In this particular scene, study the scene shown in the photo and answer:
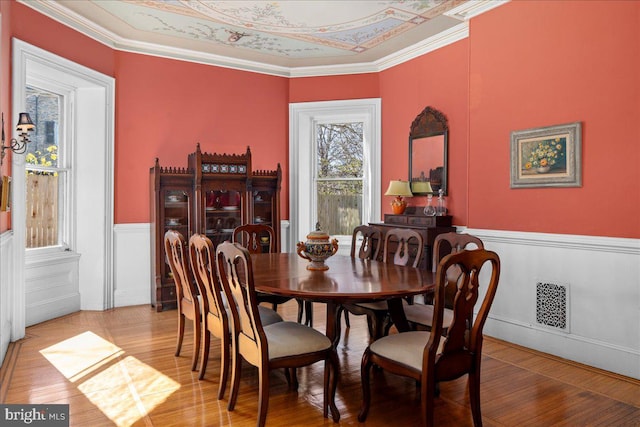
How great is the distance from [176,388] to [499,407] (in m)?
2.02

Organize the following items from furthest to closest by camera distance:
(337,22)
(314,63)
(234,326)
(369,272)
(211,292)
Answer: (314,63) → (337,22) → (369,272) → (211,292) → (234,326)

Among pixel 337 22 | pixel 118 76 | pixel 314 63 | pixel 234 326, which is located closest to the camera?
pixel 234 326

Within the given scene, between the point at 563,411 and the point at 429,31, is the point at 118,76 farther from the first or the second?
the point at 563,411

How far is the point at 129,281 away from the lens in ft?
17.4

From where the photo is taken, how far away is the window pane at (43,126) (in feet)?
15.1

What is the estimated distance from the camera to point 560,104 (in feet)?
12.0

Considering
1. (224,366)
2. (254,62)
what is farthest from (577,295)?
(254,62)

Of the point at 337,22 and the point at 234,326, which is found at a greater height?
the point at 337,22

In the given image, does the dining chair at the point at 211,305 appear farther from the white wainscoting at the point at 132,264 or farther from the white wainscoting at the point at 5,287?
the white wainscoting at the point at 132,264

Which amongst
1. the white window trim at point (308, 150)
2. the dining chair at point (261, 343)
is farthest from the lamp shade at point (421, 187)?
the dining chair at point (261, 343)

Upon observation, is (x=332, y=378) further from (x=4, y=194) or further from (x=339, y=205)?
(x=339, y=205)

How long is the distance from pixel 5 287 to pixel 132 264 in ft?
5.55

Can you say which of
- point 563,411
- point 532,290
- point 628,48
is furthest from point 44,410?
point 628,48

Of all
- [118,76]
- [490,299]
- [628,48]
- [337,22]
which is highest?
[337,22]
